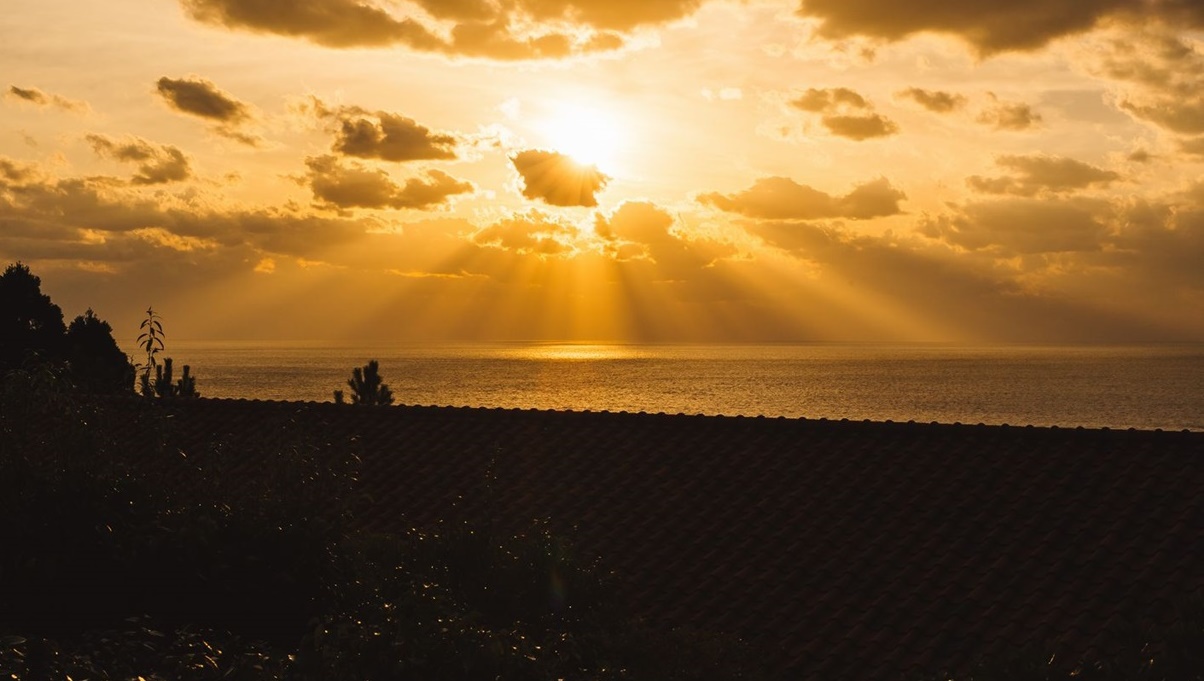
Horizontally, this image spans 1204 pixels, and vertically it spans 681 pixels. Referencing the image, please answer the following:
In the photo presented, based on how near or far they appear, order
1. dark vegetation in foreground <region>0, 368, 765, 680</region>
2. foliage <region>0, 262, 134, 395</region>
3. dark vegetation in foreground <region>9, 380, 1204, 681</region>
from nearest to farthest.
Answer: dark vegetation in foreground <region>9, 380, 1204, 681</region> → dark vegetation in foreground <region>0, 368, 765, 680</region> → foliage <region>0, 262, 134, 395</region>

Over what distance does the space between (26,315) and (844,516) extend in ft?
197

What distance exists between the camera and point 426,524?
1736 cm

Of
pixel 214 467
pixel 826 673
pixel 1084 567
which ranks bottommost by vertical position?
pixel 826 673

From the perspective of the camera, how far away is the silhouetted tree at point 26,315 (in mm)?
62312

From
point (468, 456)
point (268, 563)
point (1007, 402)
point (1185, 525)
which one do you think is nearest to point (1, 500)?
point (268, 563)

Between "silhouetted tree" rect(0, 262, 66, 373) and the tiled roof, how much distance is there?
1897 inches

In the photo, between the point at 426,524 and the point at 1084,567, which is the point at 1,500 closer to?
the point at 426,524

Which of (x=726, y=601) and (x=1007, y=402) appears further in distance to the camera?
(x=1007, y=402)

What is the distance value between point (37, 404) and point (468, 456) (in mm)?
7715

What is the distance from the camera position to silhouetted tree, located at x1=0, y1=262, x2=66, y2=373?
6231 centimetres

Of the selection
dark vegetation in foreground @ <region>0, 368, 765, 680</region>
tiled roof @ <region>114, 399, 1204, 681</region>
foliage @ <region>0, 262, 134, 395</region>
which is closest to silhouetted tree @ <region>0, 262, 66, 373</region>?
foliage @ <region>0, 262, 134, 395</region>

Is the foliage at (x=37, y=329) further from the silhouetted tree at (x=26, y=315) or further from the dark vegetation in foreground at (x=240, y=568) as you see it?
the dark vegetation in foreground at (x=240, y=568)

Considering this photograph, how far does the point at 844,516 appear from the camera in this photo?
637 inches

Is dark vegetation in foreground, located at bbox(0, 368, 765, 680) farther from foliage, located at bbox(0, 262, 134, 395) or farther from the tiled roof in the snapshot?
foliage, located at bbox(0, 262, 134, 395)
